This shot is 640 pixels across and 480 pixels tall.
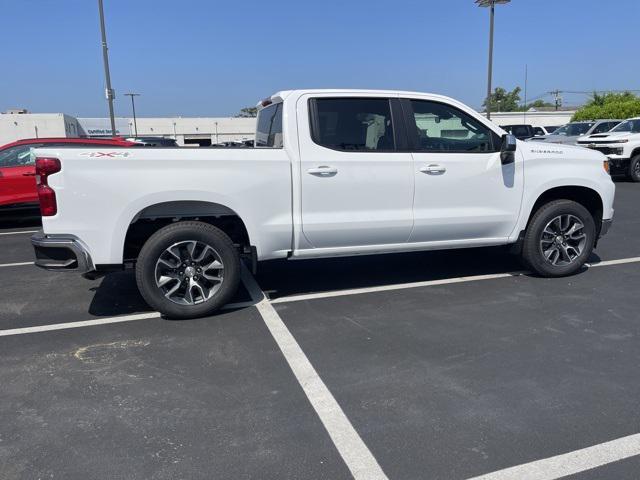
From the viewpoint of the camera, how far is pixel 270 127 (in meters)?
5.57

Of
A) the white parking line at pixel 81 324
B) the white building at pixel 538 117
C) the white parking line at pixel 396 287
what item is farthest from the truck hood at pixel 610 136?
the white building at pixel 538 117

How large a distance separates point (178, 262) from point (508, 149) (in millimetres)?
3321

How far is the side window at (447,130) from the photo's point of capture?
521cm

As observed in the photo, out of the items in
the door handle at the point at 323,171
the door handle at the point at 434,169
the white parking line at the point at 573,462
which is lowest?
the white parking line at the point at 573,462

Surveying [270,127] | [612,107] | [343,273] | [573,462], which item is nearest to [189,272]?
[270,127]

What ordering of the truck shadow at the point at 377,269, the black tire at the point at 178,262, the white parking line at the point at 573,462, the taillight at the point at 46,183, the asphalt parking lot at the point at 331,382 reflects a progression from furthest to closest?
the truck shadow at the point at 377,269, the black tire at the point at 178,262, the taillight at the point at 46,183, the asphalt parking lot at the point at 331,382, the white parking line at the point at 573,462

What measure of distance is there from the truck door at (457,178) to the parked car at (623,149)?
38.6ft

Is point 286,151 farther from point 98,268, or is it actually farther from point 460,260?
point 460,260

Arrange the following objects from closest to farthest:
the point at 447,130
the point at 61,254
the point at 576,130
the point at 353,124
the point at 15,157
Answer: the point at 61,254
the point at 353,124
the point at 447,130
the point at 15,157
the point at 576,130

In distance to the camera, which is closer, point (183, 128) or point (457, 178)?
point (457, 178)

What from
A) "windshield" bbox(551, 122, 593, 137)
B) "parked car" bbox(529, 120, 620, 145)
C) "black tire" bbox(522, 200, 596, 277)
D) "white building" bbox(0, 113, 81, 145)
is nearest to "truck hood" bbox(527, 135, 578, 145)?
"parked car" bbox(529, 120, 620, 145)

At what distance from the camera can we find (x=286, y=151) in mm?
4754

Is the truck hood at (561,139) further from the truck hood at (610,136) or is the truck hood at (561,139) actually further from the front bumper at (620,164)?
the front bumper at (620,164)

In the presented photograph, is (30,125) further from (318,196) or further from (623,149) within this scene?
(318,196)
